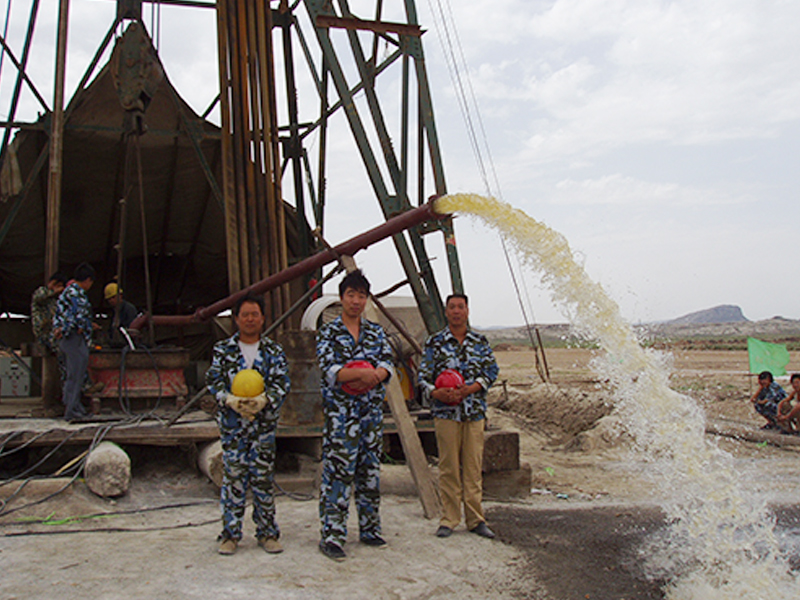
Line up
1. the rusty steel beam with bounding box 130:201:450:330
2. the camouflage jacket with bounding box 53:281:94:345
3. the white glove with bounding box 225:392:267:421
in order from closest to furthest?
the white glove with bounding box 225:392:267:421 → the rusty steel beam with bounding box 130:201:450:330 → the camouflage jacket with bounding box 53:281:94:345

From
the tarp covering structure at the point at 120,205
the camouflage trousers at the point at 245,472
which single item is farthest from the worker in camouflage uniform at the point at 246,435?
the tarp covering structure at the point at 120,205

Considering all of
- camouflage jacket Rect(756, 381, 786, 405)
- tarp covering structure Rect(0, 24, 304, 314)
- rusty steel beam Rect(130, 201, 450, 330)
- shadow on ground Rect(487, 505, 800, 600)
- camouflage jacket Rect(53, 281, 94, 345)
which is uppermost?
tarp covering structure Rect(0, 24, 304, 314)

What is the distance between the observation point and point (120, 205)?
10359mm

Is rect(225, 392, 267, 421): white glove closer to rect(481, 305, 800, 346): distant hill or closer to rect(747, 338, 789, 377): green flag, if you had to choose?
rect(481, 305, 800, 346): distant hill

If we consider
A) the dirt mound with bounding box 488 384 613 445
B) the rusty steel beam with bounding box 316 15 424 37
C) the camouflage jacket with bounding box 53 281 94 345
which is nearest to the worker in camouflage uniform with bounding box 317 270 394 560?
the camouflage jacket with bounding box 53 281 94 345

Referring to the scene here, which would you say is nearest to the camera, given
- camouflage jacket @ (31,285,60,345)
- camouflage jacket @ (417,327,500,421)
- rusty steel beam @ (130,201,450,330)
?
camouflage jacket @ (417,327,500,421)

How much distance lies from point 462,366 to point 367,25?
4424 mm

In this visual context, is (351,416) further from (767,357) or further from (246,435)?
(767,357)

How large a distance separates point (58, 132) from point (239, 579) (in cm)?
583

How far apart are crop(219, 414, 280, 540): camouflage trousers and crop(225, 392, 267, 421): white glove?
0.14 meters

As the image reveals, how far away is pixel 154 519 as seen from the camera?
4977 millimetres

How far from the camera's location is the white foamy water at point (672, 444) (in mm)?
3973

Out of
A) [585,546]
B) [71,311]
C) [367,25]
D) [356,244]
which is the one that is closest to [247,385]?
[356,244]

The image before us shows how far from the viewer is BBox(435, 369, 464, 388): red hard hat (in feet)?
14.6
